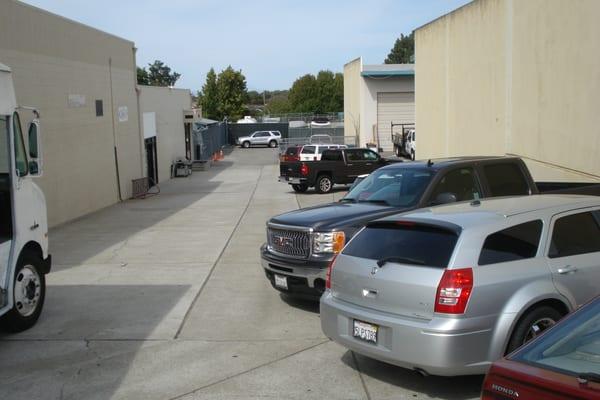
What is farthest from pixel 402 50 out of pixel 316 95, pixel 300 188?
pixel 300 188

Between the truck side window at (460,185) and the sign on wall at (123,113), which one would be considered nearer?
the truck side window at (460,185)

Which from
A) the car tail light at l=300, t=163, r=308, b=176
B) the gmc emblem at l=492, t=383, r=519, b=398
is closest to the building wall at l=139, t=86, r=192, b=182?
the car tail light at l=300, t=163, r=308, b=176

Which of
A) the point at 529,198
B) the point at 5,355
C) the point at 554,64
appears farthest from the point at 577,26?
the point at 5,355

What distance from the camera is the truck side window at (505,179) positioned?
958 cm

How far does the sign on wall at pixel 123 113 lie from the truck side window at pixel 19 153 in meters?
18.3

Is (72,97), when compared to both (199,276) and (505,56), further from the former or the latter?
(505,56)

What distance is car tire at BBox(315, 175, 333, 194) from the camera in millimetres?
27078

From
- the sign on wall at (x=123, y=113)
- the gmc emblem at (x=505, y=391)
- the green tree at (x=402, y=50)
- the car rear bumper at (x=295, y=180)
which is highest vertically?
the green tree at (x=402, y=50)

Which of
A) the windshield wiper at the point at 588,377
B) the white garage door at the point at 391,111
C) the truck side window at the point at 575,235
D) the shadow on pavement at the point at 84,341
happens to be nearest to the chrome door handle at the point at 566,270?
the truck side window at the point at 575,235

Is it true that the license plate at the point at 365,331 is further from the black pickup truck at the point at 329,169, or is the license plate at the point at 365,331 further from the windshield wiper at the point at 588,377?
the black pickup truck at the point at 329,169

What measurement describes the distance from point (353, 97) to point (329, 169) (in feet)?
90.7

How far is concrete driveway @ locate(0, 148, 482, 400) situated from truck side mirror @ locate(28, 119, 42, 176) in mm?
1981

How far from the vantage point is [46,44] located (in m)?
19.1

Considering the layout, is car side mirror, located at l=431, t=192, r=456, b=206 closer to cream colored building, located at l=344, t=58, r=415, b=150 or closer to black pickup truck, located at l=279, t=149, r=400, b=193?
black pickup truck, located at l=279, t=149, r=400, b=193
